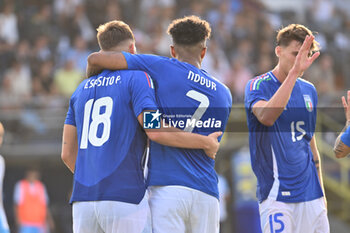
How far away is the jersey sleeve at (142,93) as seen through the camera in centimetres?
436

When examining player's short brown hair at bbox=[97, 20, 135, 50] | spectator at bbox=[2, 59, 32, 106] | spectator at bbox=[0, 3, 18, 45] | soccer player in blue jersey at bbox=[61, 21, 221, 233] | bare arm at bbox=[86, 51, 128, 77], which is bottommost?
soccer player in blue jersey at bbox=[61, 21, 221, 233]

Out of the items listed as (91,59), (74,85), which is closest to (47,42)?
(74,85)

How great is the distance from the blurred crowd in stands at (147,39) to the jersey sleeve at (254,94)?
861cm

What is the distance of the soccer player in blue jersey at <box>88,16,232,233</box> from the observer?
446 cm

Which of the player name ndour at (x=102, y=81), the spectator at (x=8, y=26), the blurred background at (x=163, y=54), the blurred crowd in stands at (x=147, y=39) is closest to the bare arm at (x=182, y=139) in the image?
the player name ndour at (x=102, y=81)

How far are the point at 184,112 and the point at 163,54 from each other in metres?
10.6

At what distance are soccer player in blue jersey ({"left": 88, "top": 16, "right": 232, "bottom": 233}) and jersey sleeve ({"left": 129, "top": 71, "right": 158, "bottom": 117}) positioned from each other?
0.16m

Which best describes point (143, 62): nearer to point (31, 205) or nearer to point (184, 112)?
point (184, 112)

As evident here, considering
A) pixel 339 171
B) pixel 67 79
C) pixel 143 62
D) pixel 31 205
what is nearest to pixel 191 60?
pixel 143 62

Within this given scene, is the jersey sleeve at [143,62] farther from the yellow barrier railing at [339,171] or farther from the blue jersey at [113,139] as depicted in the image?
the yellow barrier railing at [339,171]

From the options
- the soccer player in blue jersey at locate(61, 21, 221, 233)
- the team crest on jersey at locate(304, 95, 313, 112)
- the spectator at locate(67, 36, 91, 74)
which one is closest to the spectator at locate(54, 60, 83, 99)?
the spectator at locate(67, 36, 91, 74)

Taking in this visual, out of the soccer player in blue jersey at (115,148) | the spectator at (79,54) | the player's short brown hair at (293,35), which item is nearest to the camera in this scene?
the soccer player in blue jersey at (115,148)

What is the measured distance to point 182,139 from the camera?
4.46 m

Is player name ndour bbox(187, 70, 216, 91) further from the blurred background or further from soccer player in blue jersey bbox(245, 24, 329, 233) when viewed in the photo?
the blurred background
